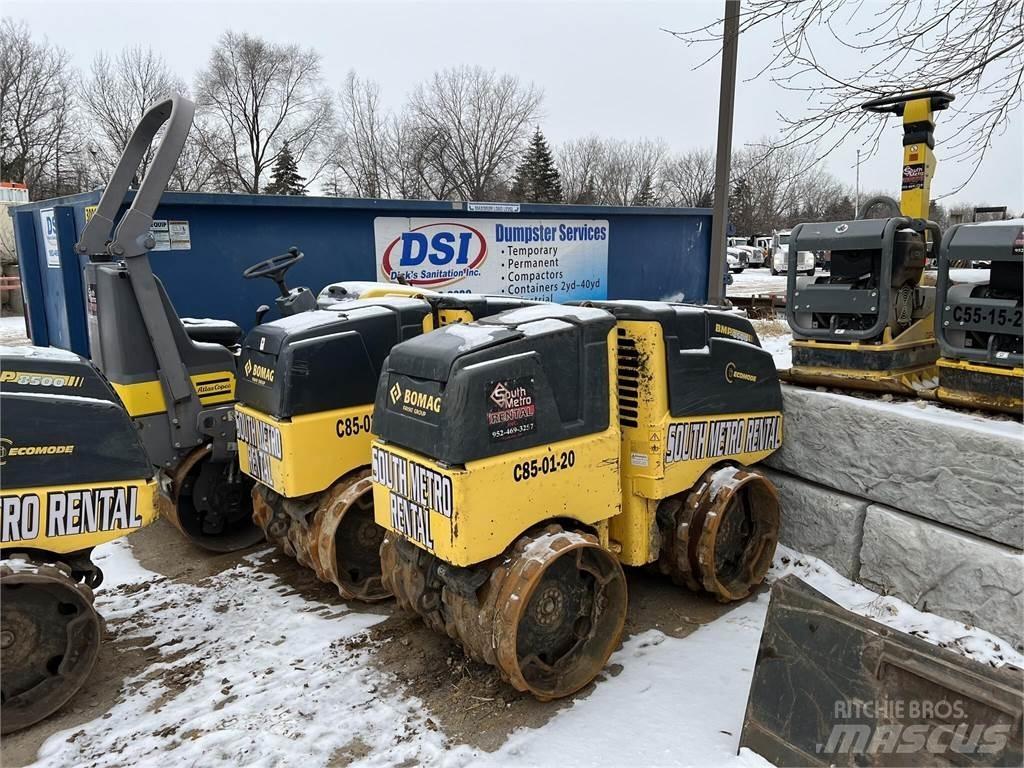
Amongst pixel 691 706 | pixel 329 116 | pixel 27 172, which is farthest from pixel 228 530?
pixel 329 116

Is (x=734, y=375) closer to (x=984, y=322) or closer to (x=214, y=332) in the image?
(x=984, y=322)

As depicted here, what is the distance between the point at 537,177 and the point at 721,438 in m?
44.0

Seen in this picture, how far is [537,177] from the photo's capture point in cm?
4662

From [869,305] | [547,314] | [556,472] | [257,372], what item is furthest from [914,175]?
[257,372]

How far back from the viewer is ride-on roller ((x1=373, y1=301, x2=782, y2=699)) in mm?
3379

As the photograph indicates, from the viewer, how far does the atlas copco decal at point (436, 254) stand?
343 inches

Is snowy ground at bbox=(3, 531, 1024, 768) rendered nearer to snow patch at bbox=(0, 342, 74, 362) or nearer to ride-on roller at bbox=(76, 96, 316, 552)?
ride-on roller at bbox=(76, 96, 316, 552)

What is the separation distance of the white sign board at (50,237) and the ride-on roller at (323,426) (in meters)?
3.76

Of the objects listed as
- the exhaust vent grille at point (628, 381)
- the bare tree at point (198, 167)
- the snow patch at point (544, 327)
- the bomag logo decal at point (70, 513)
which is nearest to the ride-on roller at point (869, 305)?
the exhaust vent grille at point (628, 381)

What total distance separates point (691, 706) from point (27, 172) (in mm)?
37745

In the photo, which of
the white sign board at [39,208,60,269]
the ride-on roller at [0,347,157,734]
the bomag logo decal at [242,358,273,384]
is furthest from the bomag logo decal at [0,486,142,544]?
the white sign board at [39,208,60,269]

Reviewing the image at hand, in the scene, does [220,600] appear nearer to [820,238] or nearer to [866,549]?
[866,549]

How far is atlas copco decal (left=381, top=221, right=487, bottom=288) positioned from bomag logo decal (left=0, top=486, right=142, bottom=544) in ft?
16.9

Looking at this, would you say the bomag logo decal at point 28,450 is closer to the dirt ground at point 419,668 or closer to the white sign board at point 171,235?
the dirt ground at point 419,668
